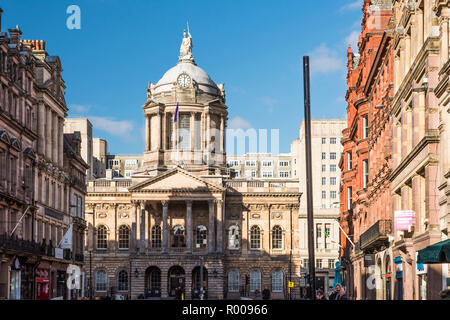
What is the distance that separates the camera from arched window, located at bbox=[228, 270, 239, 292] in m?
103

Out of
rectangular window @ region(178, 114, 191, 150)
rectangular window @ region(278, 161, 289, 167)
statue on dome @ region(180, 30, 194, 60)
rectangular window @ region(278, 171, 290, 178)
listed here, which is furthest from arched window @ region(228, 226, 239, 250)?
rectangular window @ region(278, 161, 289, 167)

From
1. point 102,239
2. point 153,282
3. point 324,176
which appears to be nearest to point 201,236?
point 153,282

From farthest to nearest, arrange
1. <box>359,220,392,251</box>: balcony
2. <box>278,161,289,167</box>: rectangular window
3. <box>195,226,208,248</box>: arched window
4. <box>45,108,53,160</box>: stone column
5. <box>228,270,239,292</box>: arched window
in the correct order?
<box>278,161,289,167</box>: rectangular window, <box>228,270,239,292</box>: arched window, <box>195,226,208,248</box>: arched window, <box>45,108,53,160</box>: stone column, <box>359,220,392,251</box>: balcony

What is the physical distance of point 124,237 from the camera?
105m

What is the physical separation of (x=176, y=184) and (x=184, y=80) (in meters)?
20.4

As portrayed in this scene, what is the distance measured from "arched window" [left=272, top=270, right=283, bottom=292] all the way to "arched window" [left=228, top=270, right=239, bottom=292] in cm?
504

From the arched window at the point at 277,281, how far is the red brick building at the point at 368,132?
31.8 meters

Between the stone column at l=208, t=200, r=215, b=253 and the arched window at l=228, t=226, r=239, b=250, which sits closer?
the stone column at l=208, t=200, r=215, b=253

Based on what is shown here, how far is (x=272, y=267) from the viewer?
103 m

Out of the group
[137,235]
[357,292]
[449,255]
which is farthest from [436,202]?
[137,235]

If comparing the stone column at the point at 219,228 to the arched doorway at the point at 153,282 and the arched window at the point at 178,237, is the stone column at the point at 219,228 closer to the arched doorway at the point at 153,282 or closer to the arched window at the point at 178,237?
the arched window at the point at 178,237

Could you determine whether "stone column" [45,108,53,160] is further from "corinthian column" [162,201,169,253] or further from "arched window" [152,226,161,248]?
"arched window" [152,226,161,248]

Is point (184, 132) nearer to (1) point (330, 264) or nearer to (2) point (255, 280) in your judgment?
(2) point (255, 280)
